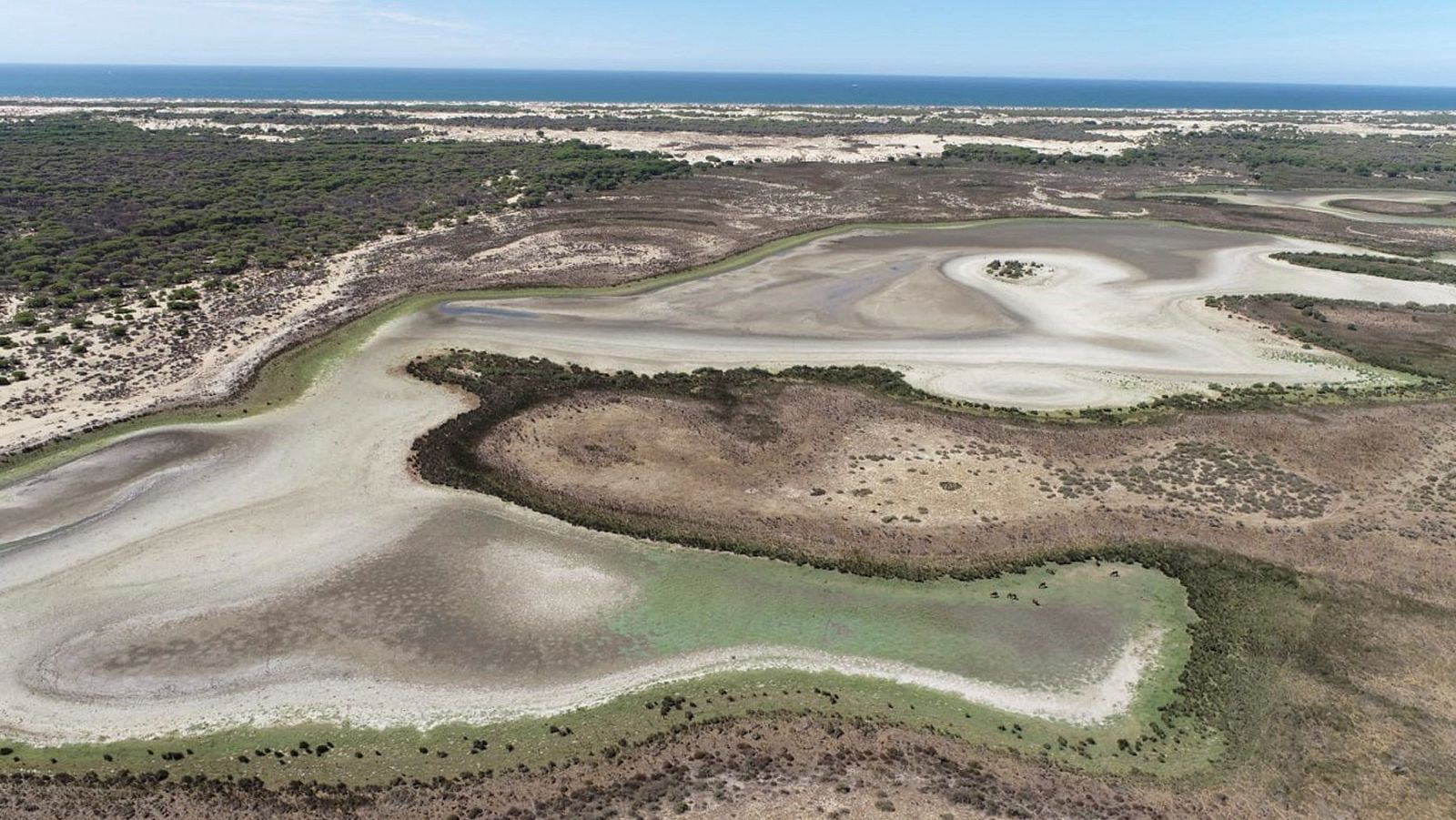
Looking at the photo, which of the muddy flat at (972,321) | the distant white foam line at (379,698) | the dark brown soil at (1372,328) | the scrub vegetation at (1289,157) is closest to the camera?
the distant white foam line at (379,698)

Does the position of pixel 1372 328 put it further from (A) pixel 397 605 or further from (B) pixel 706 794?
(A) pixel 397 605

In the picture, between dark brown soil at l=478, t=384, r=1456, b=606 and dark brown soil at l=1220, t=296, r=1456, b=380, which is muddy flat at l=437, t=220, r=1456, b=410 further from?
dark brown soil at l=478, t=384, r=1456, b=606

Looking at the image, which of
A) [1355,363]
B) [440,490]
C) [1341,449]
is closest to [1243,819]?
[1341,449]

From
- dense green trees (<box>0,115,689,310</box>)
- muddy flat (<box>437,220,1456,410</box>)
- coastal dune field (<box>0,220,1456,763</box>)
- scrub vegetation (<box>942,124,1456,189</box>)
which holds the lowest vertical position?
coastal dune field (<box>0,220,1456,763</box>)

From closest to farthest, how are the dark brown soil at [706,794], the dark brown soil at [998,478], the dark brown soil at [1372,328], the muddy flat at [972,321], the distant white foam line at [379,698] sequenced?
the dark brown soil at [706,794] < the distant white foam line at [379,698] < the dark brown soil at [998,478] < the muddy flat at [972,321] < the dark brown soil at [1372,328]

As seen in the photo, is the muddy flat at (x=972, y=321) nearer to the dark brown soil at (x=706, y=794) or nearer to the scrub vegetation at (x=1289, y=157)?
the dark brown soil at (x=706, y=794)

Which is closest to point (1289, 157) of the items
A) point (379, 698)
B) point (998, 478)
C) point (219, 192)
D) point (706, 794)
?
point (998, 478)

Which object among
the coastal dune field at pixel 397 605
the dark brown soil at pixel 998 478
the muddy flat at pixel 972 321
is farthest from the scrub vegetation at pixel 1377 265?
the coastal dune field at pixel 397 605

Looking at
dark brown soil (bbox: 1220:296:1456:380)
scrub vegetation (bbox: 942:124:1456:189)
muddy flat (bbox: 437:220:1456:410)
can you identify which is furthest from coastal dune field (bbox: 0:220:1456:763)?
scrub vegetation (bbox: 942:124:1456:189)

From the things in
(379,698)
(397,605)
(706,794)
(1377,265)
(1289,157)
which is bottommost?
(706,794)
